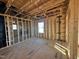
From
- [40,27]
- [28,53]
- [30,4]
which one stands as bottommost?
[28,53]

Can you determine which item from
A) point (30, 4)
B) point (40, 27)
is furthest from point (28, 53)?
point (40, 27)

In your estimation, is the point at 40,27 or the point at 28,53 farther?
the point at 40,27

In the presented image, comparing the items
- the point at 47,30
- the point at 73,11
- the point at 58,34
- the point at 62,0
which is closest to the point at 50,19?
the point at 47,30

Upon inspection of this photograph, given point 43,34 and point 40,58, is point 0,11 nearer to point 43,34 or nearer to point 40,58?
point 40,58

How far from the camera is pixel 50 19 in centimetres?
820

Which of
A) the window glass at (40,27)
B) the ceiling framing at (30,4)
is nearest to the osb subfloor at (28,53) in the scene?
the ceiling framing at (30,4)

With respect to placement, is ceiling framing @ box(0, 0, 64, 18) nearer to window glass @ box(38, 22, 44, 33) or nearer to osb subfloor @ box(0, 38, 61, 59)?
osb subfloor @ box(0, 38, 61, 59)

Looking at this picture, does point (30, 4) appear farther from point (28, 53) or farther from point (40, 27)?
point (40, 27)

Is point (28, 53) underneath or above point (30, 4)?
underneath

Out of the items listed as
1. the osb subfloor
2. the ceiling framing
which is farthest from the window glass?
the osb subfloor

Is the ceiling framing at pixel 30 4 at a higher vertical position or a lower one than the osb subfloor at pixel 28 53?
higher

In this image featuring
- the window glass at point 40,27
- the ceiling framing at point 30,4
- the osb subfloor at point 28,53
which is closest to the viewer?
the osb subfloor at point 28,53

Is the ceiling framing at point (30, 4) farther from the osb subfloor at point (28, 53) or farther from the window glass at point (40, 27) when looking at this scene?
the window glass at point (40, 27)

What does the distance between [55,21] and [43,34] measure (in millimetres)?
2248
